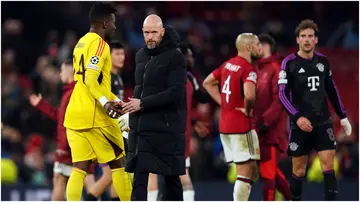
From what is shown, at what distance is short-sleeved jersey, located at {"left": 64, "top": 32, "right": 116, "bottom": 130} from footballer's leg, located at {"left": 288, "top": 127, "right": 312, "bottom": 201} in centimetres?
269

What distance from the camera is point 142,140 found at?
1059 cm

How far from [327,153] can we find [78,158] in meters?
3.25

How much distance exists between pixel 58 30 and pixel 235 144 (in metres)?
10.1

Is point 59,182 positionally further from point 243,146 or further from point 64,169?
point 243,146

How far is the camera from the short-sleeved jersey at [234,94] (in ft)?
40.9

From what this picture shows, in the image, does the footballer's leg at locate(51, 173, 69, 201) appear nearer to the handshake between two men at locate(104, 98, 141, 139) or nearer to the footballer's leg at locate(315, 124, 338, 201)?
the handshake between two men at locate(104, 98, 141, 139)

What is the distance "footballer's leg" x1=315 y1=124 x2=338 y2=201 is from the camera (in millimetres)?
12383

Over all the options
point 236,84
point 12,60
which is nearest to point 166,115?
point 236,84

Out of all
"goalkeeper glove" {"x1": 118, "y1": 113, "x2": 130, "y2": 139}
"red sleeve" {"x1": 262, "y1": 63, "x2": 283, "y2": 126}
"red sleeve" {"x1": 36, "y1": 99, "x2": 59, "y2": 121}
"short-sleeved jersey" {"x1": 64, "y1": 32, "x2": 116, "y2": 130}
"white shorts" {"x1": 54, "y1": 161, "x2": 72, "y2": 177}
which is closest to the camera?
"short-sleeved jersey" {"x1": 64, "y1": 32, "x2": 116, "y2": 130}

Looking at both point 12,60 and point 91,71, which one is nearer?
point 91,71

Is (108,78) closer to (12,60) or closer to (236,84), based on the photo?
(236,84)

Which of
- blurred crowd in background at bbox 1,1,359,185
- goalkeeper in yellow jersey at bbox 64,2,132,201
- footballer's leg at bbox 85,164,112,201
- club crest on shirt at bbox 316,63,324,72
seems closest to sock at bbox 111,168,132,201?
goalkeeper in yellow jersey at bbox 64,2,132,201

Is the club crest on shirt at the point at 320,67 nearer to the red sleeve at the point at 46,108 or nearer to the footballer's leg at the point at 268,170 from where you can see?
the footballer's leg at the point at 268,170

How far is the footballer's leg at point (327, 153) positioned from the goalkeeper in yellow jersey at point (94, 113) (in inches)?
105
